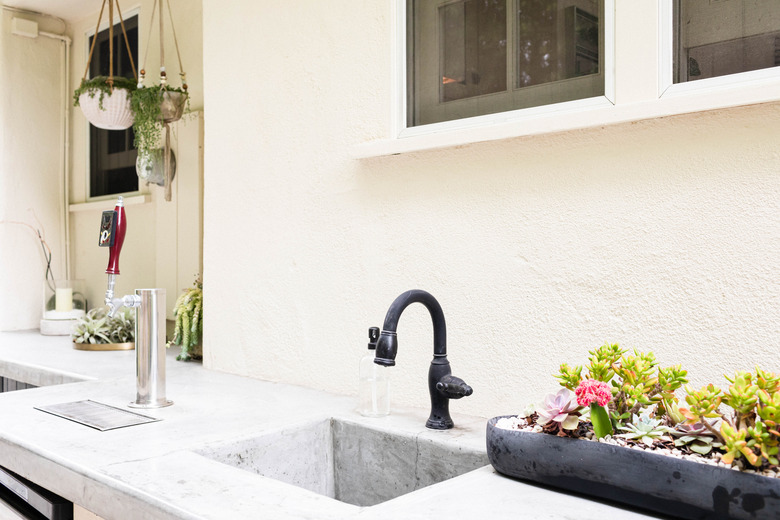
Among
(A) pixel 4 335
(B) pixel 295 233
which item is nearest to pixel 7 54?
(A) pixel 4 335

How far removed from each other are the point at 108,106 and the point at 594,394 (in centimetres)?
239

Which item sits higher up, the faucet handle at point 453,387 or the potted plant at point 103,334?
the faucet handle at point 453,387

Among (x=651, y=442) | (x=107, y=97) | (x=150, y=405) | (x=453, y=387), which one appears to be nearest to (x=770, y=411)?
(x=651, y=442)

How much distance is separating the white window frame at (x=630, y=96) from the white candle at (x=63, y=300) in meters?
2.39

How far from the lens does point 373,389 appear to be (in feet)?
4.61

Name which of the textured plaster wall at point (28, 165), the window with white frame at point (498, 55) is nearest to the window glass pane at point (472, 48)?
the window with white frame at point (498, 55)

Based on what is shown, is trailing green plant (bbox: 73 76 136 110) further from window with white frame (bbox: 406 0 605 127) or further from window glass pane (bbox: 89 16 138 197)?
window with white frame (bbox: 406 0 605 127)

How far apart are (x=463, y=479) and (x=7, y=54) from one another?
3254 mm

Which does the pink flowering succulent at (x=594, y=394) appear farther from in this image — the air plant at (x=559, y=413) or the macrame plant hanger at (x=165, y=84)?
the macrame plant hanger at (x=165, y=84)

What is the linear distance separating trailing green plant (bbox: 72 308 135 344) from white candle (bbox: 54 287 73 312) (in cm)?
54

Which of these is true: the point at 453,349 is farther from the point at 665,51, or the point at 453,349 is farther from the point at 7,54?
the point at 7,54

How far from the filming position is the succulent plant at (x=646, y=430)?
34.3 inches

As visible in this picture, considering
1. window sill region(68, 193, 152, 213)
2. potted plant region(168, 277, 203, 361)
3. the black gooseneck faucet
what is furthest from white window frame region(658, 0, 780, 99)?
window sill region(68, 193, 152, 213)

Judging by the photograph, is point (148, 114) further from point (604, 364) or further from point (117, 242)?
point (604, 364)
